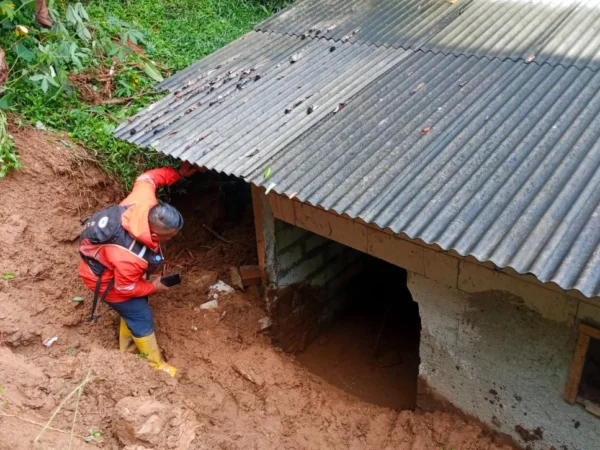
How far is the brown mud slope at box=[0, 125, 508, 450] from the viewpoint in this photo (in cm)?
409

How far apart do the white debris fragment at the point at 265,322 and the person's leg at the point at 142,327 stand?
123cm

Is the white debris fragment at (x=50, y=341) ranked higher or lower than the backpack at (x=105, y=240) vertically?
lower

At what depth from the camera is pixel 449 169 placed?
13.1 ft

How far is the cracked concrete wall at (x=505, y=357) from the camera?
12.5 ft

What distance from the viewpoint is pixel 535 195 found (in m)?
3.59

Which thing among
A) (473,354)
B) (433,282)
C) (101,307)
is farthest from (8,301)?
(473,354)

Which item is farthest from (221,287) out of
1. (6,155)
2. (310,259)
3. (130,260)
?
(6,155)

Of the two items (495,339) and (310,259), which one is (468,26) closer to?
(310,259)

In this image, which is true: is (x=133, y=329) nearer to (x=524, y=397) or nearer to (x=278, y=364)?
(x=278, y=364)

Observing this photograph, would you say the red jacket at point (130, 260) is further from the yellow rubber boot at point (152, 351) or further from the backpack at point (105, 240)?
the yellow rubber boot at point (152, 351)

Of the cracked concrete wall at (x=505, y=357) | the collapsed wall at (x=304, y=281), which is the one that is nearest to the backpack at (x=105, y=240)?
the collapsed wall at (x=304, y=281)

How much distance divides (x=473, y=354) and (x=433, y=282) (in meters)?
0.65

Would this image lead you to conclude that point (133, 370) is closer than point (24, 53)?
Yes

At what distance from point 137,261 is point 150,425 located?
140 centimetres
